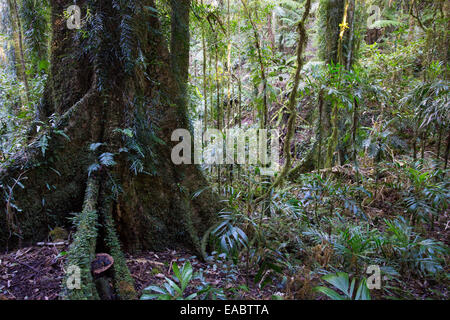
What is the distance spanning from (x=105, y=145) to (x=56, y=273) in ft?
3.74

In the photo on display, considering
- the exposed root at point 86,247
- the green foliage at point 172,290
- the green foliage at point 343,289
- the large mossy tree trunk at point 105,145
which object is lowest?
the green foliage at point 343,289

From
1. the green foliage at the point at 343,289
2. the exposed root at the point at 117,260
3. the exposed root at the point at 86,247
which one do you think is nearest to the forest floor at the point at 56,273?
the exposed root at the point at 117,260

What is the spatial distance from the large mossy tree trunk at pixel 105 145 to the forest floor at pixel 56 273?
0.51 ft

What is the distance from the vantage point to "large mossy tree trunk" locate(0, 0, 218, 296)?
2340mm

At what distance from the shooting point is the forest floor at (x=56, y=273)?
74.2 inches

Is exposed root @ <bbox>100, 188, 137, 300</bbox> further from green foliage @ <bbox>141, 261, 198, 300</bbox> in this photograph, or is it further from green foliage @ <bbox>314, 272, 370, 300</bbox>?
Result: green foliage @ <bbox>314, 272, 370, 300</bbox>

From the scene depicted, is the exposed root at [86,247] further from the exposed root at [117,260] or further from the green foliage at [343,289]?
the green foliage at [343,289]

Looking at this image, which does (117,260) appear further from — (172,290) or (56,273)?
(172,290)

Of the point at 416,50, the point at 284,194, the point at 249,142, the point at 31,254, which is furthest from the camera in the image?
the point at 416,50

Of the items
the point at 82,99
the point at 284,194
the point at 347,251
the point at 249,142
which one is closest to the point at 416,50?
the point at 249,142

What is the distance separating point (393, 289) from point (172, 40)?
367cm

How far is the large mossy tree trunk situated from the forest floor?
0.16 meters

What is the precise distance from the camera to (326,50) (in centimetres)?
580

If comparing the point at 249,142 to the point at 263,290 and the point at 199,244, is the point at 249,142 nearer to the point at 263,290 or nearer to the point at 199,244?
the point at 199,244
